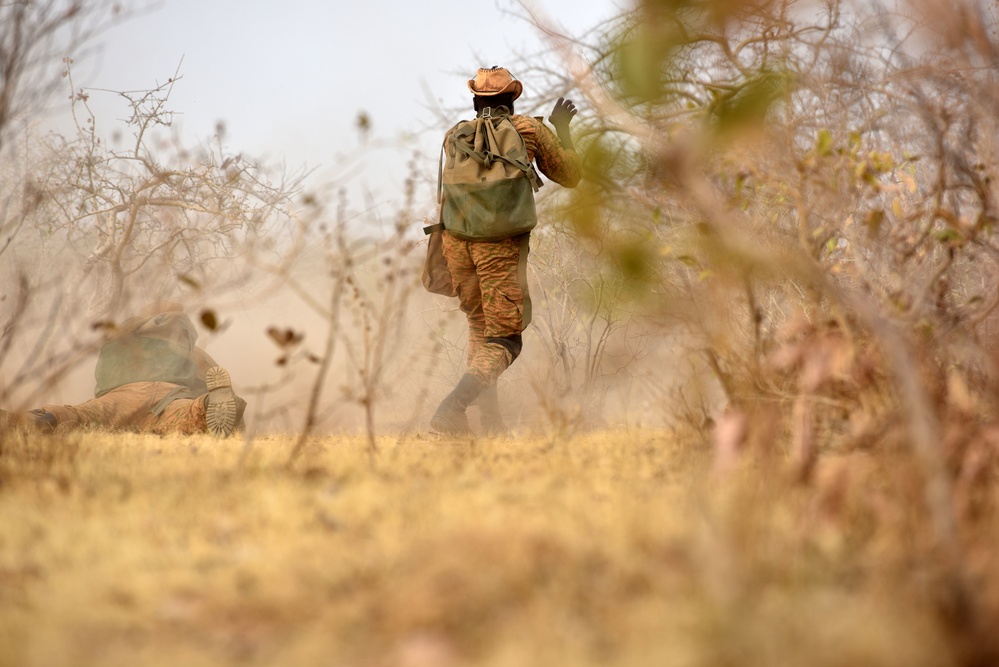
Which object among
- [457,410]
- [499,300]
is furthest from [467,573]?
[499,300]

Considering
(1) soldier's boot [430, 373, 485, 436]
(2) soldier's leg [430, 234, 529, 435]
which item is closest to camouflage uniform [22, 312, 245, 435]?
(1) soldier's boot [430, 373, 485, 436]

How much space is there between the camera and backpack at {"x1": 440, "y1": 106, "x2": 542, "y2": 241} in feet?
15.3

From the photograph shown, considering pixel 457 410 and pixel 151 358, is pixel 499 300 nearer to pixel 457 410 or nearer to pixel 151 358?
pixel 457 410

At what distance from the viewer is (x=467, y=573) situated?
1683 millimetres

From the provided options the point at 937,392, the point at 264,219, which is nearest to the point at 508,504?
the point at 937,392

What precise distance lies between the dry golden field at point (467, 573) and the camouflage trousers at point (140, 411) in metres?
2.27

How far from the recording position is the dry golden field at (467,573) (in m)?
1.46

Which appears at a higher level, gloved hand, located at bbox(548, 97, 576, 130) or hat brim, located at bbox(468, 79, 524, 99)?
hat brim, located at bbox(468, 79, 524, 99)

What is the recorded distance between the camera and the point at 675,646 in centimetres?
142

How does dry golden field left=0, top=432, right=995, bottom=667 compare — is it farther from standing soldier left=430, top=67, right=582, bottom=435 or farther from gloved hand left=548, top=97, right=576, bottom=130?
gloved hand left=548, top=97, right=576, bottom=130

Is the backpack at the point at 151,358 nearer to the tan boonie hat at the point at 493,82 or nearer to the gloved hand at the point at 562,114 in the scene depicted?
the tan boonie hat at the point at 493,82

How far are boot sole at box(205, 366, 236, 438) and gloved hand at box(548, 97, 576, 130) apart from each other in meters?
2.22

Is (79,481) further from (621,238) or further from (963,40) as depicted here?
(621,238)

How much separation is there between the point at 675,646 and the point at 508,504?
3.14 ft
